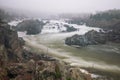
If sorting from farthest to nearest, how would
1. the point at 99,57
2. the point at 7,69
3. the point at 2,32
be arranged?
the point at 99,57 < the point at 2,32 < the point at 7,69

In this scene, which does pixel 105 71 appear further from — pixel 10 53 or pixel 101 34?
pixel 101 34

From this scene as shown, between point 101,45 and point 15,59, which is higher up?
point 15,59

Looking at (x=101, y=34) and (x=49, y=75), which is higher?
(x=49, y=75)

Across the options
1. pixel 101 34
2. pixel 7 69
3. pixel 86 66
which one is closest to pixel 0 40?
pixel 86 66

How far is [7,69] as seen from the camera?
36.5 metres

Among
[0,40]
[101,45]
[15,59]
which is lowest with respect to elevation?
[101,45]

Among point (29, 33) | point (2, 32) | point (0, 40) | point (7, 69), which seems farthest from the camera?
point (29, 33)

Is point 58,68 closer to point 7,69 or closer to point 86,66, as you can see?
point 7,69

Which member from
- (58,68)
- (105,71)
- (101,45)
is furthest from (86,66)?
(101,45)

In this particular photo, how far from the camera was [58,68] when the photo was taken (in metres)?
35.3

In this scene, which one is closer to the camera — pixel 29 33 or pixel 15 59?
pixel 15 59

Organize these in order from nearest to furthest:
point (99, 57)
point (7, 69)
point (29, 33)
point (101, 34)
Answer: point (7, 69), point (99, 57), point (101, 34), point (29, 33)

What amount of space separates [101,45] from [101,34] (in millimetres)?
26596

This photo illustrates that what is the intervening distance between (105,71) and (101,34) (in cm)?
9566
